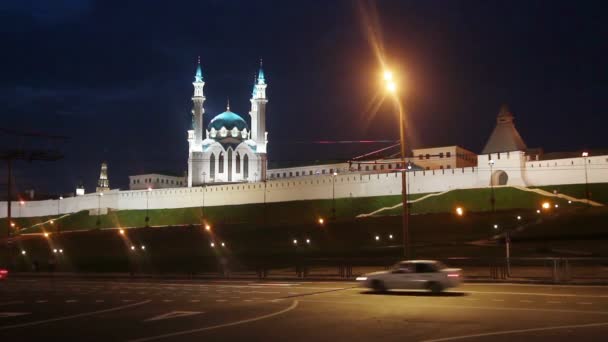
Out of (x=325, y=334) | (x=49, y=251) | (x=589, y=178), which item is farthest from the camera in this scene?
(x=589, y=178)

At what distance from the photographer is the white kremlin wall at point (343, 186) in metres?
65.7

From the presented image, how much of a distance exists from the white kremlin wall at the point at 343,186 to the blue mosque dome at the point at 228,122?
59.2 feet

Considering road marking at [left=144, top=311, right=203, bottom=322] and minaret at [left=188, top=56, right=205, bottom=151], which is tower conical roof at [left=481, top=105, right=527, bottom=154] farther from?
road marking at [left=144, top=311, right=203, bottom=322]

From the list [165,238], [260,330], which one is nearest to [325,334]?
[260,330]

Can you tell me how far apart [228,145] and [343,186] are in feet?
96.2

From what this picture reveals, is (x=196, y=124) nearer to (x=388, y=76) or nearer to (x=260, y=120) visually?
(x=260, y=120)

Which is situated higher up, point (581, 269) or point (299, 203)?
point (299, 203)

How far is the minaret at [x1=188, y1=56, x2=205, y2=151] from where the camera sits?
10674cm

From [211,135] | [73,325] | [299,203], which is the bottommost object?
[73,325]

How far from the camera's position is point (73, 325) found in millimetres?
12711

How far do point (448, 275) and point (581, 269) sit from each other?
9302 millimetres

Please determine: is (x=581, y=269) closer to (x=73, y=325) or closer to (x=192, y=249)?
(x=73, y=325)

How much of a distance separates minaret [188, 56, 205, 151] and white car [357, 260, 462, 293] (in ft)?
295

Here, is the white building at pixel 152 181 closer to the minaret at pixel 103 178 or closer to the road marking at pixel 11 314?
the minaret at pixel 103 178
